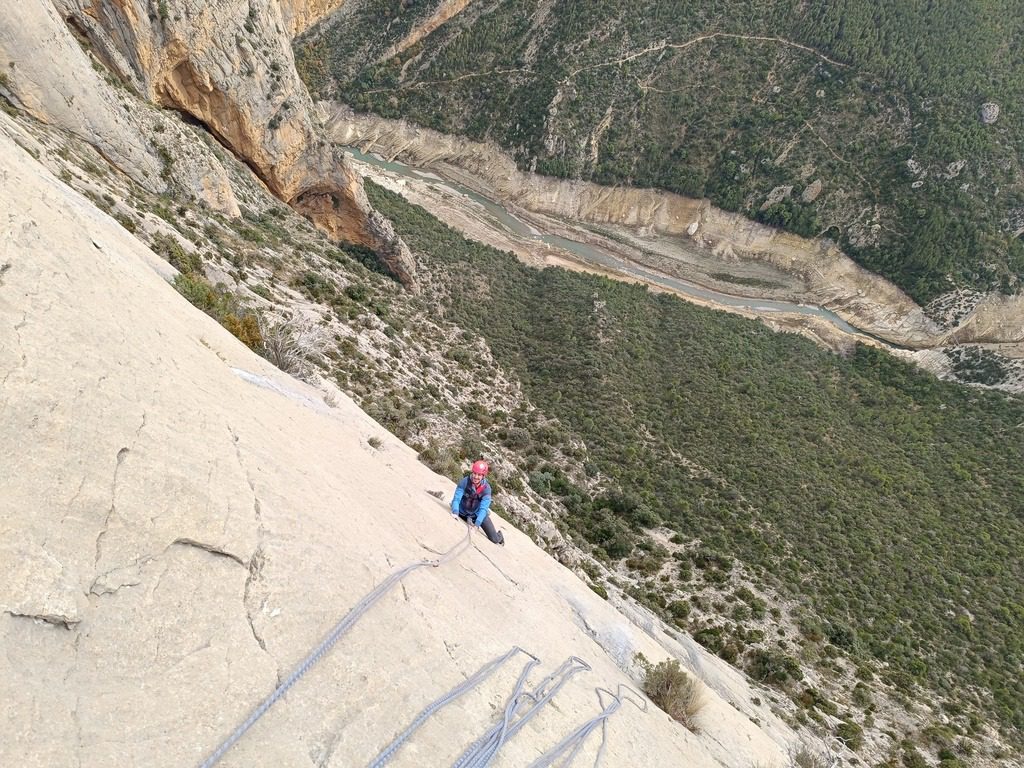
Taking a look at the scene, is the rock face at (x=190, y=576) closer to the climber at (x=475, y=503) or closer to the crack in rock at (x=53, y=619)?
the crack in rock at (x=53, y=619)

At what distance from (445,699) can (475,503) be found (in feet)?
13.1

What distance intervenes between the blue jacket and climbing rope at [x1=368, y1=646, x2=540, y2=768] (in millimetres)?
2666

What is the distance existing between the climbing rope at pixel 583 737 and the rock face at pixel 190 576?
0.09 m

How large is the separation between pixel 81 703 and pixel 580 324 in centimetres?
4331

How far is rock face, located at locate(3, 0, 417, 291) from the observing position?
1623 cm

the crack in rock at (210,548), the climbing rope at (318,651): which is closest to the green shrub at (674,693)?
the climbing rope at (318,651)

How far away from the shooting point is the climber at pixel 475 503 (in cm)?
839

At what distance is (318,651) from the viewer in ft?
14.4

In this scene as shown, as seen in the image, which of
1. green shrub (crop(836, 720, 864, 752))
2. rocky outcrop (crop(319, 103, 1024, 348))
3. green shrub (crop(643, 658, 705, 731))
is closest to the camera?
green shrub (crop(643, 658, 705, 731))

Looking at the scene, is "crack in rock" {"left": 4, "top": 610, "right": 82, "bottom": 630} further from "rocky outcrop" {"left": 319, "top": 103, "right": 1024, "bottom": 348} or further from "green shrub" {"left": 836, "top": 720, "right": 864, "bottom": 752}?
"rocky outcrop" {"left": 319, "top": 103, "right": 1024, "bottom": 348}

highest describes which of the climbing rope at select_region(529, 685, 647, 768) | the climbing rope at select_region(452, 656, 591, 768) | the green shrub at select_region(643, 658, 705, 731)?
the climbing rope at select_region(452, 656, 591, 768)

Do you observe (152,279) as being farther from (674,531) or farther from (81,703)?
(674,531)

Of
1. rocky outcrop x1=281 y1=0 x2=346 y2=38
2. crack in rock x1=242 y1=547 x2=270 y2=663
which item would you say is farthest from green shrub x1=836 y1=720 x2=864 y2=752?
rocky outcrop x1=281 y1=0 x2=346 y2=38

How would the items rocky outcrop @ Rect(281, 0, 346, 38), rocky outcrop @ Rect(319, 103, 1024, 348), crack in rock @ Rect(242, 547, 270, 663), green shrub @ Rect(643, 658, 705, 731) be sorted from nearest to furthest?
crack in rock @ Rect(242, 547, 270, 663) < green shrub @ Rect(643, 658, 705, 731) < rocky outcrop @ Rect(319, 103, 1024, 348) < rocky outcrop @ Rect(281, 0, 346, 38)
